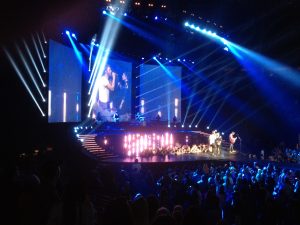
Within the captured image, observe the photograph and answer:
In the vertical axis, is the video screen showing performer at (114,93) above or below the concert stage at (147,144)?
above

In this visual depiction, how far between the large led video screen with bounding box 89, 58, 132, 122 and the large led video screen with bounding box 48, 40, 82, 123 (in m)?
2.32

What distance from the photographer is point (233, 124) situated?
26.6m

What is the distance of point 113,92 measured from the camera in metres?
22.8

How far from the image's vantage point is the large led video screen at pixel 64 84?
51.5ft

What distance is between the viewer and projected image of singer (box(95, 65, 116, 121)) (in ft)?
70.8

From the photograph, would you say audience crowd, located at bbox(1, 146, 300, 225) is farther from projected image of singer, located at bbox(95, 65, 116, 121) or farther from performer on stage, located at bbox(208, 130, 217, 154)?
projected image of singer, located at bbox(95, 65, 116, 121)

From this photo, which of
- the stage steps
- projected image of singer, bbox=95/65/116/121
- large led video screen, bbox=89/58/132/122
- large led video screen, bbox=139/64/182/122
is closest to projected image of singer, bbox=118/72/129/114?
large led video screen, bbox=89/58/132/122

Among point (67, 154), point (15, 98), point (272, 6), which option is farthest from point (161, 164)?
point (272, 6)

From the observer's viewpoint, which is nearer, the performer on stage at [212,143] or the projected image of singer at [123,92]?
the performer on stage at [212,143]

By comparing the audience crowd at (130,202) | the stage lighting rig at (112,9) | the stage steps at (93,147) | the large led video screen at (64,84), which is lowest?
the audience crowd at (130,202)

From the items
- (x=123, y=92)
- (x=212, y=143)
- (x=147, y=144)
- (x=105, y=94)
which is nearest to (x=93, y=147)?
(x=147, y=144)

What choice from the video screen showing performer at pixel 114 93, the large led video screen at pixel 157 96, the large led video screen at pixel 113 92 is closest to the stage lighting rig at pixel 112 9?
the large led video screen at pixel 113 92

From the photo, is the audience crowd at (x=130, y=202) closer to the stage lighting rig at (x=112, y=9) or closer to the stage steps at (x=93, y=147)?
the stage steps at (x=93, y=147)

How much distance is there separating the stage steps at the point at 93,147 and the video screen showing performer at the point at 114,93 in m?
2.30
